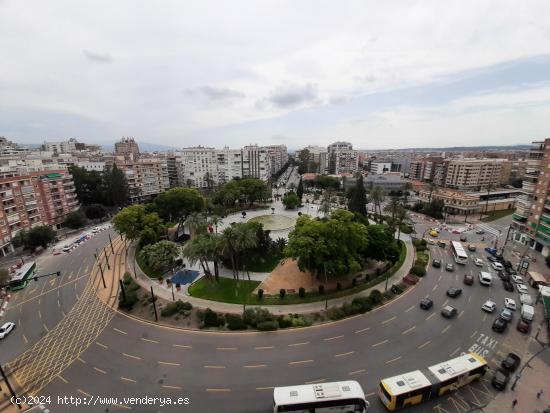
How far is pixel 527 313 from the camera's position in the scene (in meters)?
36.0

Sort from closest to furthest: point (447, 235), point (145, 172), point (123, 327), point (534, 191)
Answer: point (123, 327) → point (534, 191) → point (447, 235) → point (145, 172)

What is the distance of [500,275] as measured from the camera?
159 ft

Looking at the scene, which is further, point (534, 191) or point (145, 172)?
point (145, 172)

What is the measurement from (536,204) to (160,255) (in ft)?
275

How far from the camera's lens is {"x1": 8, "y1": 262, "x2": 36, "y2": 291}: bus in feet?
152

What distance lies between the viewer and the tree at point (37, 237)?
61.2 m

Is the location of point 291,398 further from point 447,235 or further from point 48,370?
point 447,235

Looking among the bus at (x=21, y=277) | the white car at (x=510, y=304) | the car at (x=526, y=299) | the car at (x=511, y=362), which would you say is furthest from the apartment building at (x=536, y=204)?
the bus at (x=21, y=277)

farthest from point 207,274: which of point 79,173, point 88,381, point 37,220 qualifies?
point 79,173

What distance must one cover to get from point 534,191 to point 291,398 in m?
73.0

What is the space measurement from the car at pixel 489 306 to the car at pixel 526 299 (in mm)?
5431

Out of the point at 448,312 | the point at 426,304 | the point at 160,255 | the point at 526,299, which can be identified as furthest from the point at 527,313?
the point at 160,255

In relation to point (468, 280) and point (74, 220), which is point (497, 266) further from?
point (74, 220)

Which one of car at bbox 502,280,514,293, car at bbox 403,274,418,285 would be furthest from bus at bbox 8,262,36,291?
car at bbox 502,280,514,293
